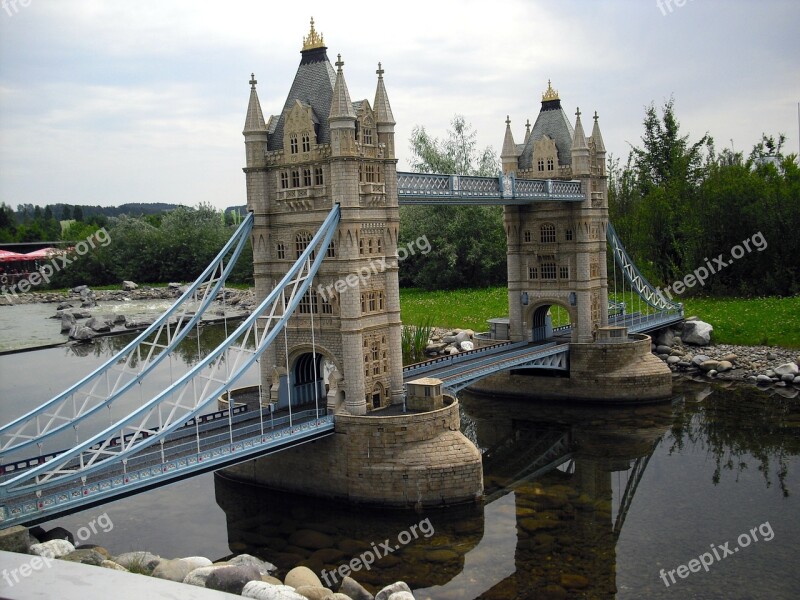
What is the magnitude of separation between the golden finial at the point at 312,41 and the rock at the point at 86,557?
716 inches

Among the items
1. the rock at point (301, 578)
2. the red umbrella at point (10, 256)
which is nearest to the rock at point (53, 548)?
the rock at point (301, 578)

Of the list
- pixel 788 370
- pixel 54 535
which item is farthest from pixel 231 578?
pixel 788 370

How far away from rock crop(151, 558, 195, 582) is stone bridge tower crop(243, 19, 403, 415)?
9036mm

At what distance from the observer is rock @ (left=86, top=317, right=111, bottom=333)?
6706 centimetres

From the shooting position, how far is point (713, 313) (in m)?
52.8

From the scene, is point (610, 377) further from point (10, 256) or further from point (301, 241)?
point (10, 256)

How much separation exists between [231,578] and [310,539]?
6681 millimetres

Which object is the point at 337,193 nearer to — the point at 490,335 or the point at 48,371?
the point at 490,335

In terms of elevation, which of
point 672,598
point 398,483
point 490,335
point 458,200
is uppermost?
point 458,200

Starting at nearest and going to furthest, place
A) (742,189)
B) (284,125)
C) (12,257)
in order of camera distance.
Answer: (284,125) < (742,189) < (12,257)

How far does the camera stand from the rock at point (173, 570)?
17.2 m

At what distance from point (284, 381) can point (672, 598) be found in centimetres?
1469

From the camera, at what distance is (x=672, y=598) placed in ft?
63.3

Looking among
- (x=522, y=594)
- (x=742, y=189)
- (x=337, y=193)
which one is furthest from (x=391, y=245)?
(x=742, y=189)
